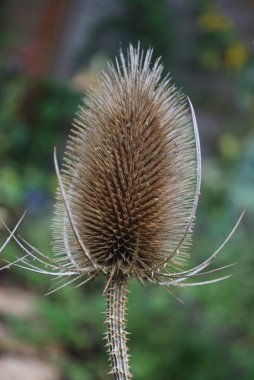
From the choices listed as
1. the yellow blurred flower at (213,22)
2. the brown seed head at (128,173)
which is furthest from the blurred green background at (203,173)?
the brown seed head at (128,173)

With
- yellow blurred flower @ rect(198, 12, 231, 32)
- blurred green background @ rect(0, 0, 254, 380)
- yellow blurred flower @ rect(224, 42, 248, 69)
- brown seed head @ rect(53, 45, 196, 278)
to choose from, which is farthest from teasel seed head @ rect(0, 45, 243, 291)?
yellow blurred flower @ rect(198, 12, 231, 32)

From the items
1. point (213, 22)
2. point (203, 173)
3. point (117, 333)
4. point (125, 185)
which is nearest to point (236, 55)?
point (213, 22)

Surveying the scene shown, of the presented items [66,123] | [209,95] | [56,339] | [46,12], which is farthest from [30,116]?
[56,339]

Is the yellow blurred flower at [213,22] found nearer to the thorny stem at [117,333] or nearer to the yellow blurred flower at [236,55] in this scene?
the yellow blurred flower at [236,55]

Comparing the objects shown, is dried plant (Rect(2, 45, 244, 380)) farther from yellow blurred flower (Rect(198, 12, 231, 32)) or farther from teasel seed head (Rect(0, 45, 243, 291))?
yellow blurred flower (Rect(198, 12, 231, 32))

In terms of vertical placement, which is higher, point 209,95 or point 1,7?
point 1,7

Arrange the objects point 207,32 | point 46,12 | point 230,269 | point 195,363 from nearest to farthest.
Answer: point 195,363 → point 230,269 → point 207,32 → point 46,12

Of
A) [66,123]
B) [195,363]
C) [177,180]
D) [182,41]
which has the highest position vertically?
[182,41]

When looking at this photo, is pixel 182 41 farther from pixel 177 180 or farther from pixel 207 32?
pixel 177 180
